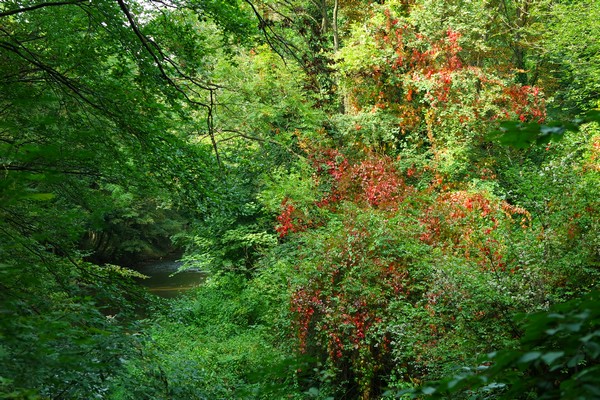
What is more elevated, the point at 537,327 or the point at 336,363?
the point at 537,327

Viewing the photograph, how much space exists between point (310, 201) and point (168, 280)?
12690mm

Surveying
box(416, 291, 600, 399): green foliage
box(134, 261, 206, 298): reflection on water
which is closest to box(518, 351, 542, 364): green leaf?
box(416, 291, 600, 399): green foliage

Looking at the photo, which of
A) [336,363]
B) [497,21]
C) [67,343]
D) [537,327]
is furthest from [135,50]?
[497,21]

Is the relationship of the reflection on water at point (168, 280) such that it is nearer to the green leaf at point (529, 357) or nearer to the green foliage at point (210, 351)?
the green foliage at point (210, 351)

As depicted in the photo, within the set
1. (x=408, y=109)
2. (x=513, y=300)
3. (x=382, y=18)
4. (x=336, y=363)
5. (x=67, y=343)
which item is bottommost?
(x=336, y=363)

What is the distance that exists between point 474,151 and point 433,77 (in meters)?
2.21

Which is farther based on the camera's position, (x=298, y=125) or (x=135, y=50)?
(x=298, y=125)

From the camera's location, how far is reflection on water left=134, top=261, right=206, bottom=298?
60.4 ft

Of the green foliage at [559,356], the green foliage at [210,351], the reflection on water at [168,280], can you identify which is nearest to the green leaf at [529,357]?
the green foliage at [559,356]

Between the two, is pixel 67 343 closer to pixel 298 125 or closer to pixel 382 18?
pixel 298 125

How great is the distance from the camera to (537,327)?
1.29m

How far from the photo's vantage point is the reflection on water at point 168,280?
60.4 ft

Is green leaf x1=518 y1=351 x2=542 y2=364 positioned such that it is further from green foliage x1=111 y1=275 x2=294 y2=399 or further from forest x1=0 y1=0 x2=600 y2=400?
green foliage x1=111 y1=275 x2=294 y2=399

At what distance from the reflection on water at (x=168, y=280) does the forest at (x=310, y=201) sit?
359 centimetres
